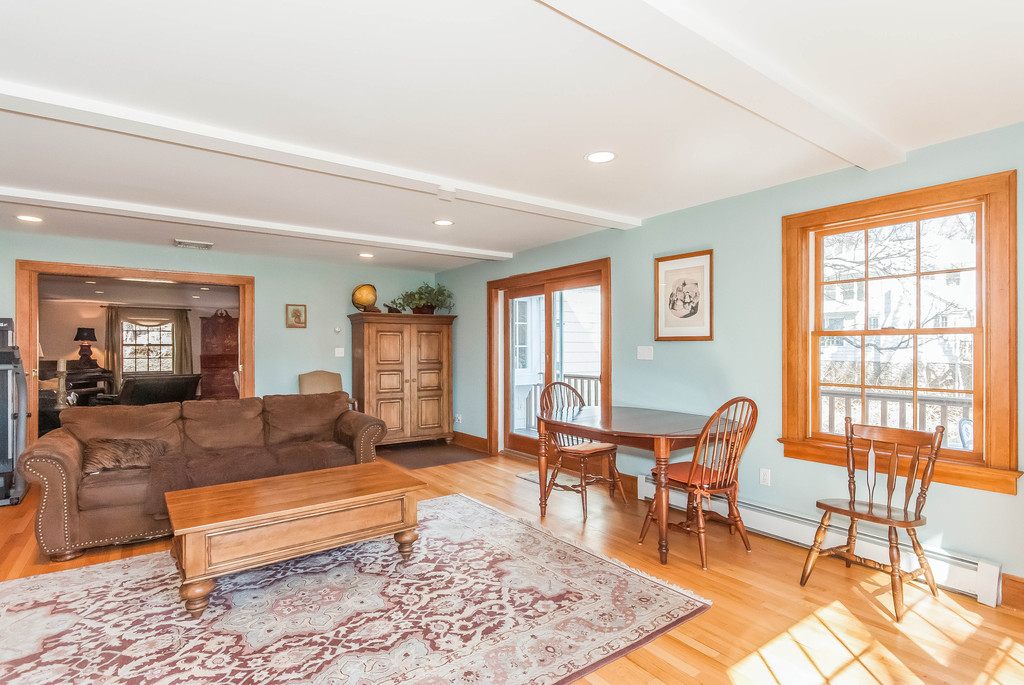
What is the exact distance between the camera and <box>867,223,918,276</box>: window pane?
294cm

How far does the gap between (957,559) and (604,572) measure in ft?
5.83

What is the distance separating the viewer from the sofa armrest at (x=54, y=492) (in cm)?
300

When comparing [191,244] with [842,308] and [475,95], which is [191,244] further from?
[842,308]

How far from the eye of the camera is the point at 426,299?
6.73 meters

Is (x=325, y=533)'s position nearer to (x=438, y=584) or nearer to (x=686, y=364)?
(x=438, y=584)

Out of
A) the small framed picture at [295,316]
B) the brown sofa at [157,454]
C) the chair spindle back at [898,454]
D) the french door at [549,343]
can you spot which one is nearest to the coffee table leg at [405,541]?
the brown sofa at [157,454]

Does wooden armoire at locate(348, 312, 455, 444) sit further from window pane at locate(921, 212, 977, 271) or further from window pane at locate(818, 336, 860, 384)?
window pane at locate(921, 212, 977, 271)

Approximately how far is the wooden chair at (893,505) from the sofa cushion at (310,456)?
3197 mm

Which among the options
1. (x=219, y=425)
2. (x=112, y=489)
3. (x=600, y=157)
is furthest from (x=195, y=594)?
(x=600, y=157)

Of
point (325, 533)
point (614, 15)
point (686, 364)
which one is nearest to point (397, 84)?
point (614, 15)

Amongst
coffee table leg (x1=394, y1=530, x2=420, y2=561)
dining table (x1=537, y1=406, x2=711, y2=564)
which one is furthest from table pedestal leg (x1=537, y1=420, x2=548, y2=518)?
coffee table leg (x1=394, y1=530, x2=420, y2=561)

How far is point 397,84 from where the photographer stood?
2131mm

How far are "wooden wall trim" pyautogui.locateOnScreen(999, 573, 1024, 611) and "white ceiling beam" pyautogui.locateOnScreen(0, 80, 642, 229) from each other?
129 inches

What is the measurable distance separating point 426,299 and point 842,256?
4733 mm
